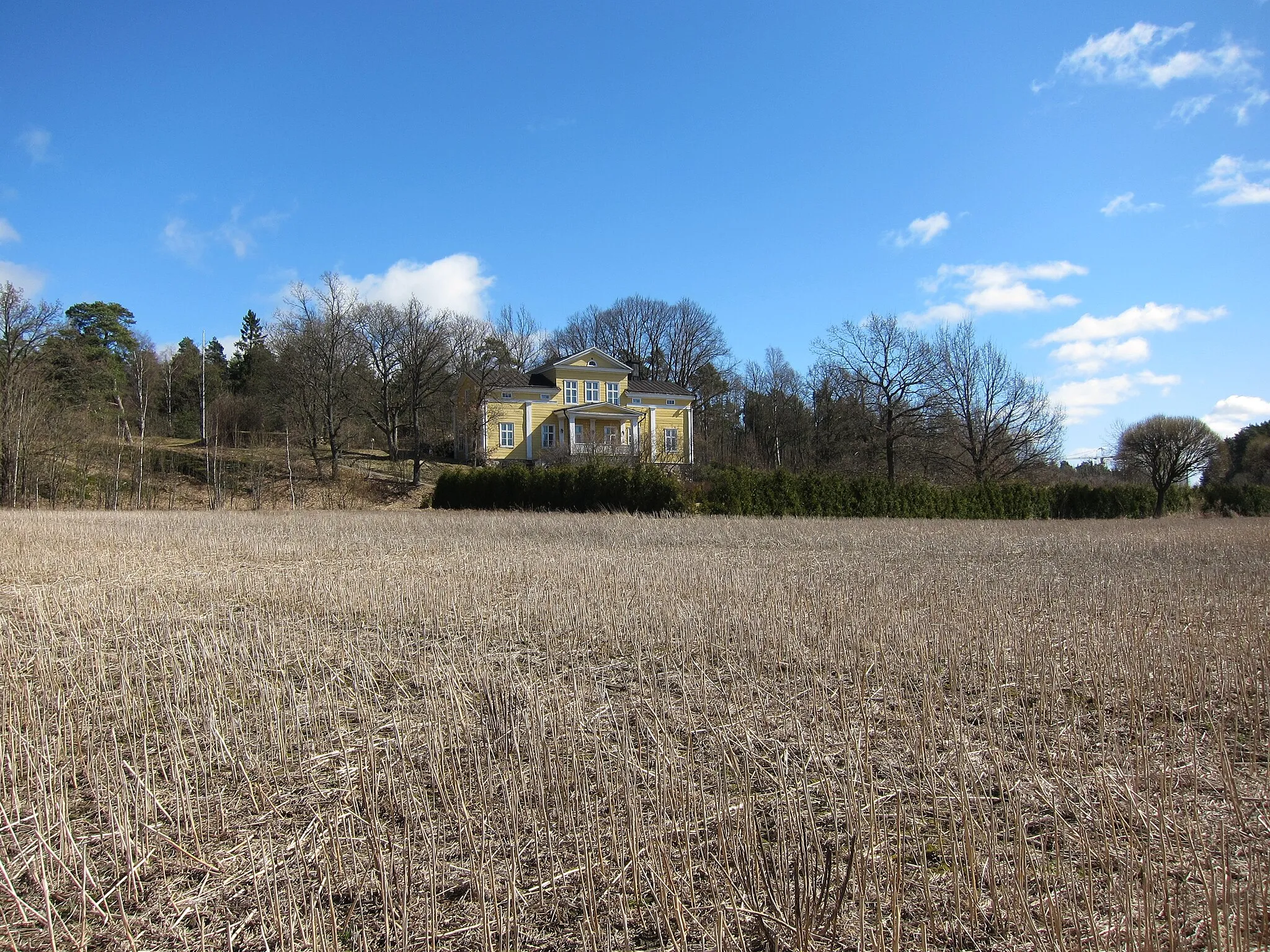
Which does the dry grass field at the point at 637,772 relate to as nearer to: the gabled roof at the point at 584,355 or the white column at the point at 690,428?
the gabled roof at the point at 584,355

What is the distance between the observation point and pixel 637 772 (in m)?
3.62

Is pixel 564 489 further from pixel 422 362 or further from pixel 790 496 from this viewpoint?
pixel 422 362

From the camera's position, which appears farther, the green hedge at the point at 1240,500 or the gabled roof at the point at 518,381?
the gabled roof at the point at 518,381

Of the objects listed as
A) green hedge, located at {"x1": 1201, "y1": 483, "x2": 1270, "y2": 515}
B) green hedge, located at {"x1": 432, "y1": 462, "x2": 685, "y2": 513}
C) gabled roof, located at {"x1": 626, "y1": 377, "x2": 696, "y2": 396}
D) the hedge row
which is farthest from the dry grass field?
gabled roof, located at {"x1": 626, "y1": 377, "x2": 696, "y2": 396}

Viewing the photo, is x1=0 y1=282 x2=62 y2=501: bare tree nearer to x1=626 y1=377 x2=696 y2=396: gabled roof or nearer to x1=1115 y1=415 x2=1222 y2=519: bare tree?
x1=626 y1=377 x2=696 y2=396: gabled roof

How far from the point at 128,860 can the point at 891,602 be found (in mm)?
7301

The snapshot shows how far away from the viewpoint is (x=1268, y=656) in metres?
5.55

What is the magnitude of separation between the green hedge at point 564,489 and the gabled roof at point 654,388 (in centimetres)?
1779

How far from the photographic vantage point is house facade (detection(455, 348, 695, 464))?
4853cm

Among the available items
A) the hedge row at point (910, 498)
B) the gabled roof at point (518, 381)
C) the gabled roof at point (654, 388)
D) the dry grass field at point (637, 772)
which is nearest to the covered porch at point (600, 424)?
the gabled roof at point (654, 388)

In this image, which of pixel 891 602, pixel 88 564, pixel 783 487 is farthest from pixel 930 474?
pixel 88 564

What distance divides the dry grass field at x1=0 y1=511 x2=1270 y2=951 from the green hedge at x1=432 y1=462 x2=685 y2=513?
18913 millimetres

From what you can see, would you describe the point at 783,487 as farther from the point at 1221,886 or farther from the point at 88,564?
the point at 1221,886

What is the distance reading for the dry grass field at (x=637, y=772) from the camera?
8.03 ft
